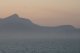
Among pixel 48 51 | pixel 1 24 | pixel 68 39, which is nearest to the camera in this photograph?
pixel 48 51

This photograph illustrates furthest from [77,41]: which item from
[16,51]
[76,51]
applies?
[16,51]

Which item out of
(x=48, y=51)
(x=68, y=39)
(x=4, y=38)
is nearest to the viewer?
(x=48, y=51)

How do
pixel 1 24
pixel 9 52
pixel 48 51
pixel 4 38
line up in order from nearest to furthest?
pixel 9 52, pixel 48 51, pixel 4 38, pixel 1 24

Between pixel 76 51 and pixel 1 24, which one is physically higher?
pixel 1 24

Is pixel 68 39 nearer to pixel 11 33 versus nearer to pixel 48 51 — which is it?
pixel 11 33

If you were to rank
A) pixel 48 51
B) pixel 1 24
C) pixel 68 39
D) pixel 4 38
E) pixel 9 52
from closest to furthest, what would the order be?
pixel 9 52
pixel 48 51
pixel 4 38
pixel 1 24
pixel 68 39

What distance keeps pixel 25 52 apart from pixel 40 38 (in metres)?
4.10

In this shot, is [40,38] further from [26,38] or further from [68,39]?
[68,39]

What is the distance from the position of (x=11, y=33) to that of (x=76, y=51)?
14.0 ft

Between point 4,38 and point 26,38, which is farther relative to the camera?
point 26,38

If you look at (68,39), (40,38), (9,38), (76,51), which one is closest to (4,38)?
(9,38)

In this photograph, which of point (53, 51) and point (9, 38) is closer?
point (53, 51)

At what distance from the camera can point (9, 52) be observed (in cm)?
962

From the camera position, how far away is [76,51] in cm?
1071
